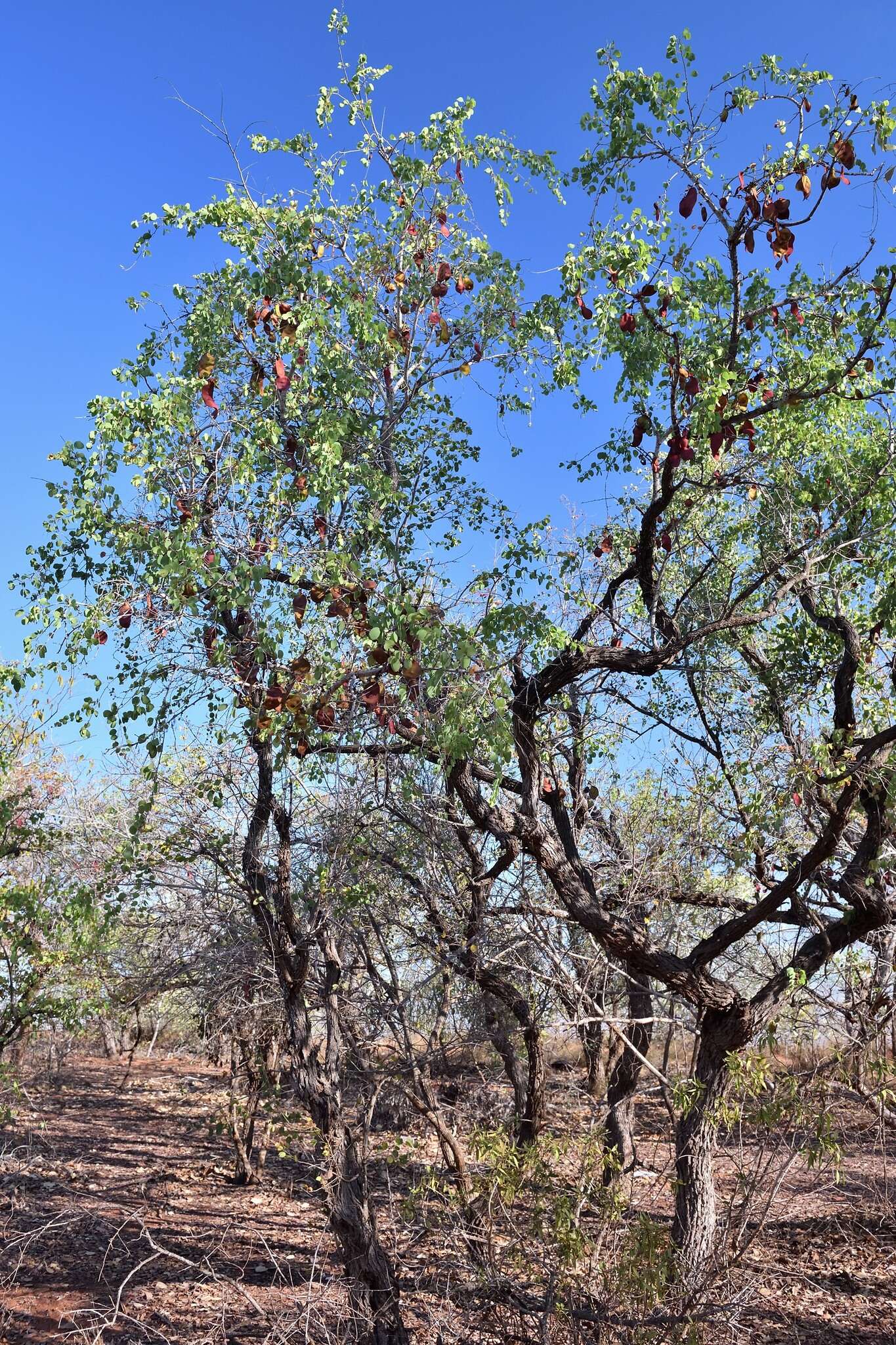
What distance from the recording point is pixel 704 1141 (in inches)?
308

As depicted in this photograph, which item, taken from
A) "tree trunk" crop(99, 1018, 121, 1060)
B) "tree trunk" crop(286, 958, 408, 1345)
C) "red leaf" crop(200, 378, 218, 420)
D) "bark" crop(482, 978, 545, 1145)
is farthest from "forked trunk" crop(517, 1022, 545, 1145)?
"tree trunk" crop(99, 1018, 121, 1060)

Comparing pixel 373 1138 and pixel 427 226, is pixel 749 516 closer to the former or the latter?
pixel 427 226

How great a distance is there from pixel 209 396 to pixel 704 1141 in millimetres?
6758

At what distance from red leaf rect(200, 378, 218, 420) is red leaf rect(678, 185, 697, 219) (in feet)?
11.4

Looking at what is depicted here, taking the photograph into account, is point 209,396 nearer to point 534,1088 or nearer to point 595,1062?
point 534,1088

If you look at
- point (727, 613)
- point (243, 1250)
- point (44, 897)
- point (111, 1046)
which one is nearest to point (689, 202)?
point (727, 613)

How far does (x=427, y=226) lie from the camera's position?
798 centimetres

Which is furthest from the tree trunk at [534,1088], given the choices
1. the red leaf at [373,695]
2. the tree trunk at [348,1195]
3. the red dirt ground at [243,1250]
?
the red leaf at [373,695]

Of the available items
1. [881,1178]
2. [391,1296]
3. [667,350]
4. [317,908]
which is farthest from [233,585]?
[881,1178]

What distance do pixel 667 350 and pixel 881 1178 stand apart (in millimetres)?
10311

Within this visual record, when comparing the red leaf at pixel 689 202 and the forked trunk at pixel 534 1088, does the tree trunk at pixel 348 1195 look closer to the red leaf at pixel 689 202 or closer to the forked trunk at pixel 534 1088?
the forked trunk at pixel 534 1088

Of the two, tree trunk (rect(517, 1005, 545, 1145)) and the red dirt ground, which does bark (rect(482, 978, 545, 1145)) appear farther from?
the red dirt ground

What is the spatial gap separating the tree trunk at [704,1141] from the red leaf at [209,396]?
19.6 feet

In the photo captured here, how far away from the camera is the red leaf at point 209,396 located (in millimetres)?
7180
